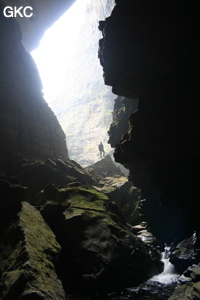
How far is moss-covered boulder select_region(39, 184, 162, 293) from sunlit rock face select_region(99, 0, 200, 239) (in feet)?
17.5

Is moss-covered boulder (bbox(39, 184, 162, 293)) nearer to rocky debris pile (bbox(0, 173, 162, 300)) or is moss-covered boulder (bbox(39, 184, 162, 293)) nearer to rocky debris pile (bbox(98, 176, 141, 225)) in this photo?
rocky debris pile (bbox(0, 173, 162, 300))

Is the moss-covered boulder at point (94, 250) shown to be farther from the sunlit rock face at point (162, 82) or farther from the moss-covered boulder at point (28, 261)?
the sunlit rock face at point (162, 82)

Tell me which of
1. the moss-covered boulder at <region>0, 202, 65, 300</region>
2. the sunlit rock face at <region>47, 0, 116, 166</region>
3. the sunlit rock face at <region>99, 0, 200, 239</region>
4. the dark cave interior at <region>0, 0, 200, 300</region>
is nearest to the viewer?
the moss-covered boulder at <region>0, 202, 65, 300</region>

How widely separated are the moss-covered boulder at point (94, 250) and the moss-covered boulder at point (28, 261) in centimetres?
150

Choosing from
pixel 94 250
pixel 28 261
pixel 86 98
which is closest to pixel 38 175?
pixel 94 250

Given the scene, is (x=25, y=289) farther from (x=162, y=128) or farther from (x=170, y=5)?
(x=170, y=5)

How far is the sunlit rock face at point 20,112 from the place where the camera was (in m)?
26.4

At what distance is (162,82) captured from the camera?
15.2m

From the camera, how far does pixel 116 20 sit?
14.1 metres

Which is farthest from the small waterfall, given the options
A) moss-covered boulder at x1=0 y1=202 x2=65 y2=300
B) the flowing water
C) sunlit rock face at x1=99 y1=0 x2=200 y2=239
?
moss-covered boulder at x1=0 y1=202 x2=65 y2=300

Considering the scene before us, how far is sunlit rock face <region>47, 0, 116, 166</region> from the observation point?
4080 inches

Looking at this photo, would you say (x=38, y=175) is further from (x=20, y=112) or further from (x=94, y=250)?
(x=94, y=250)

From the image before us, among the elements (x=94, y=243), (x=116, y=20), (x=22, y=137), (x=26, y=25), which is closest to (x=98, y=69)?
(x=26, y=25)

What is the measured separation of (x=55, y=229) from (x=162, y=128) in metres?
10.5
